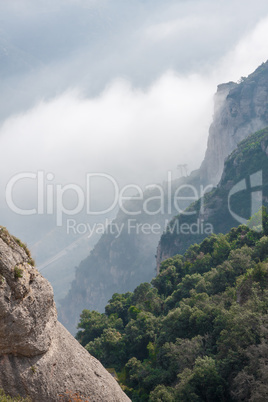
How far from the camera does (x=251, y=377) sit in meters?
24.3

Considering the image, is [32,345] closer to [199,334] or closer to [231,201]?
[199,334]

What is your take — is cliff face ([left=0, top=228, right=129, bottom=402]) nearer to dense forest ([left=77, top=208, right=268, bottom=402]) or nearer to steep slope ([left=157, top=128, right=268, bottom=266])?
dense forest ([left=77, top=208, right=268, bottom=402])

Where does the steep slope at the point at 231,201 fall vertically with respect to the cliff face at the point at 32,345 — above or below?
above

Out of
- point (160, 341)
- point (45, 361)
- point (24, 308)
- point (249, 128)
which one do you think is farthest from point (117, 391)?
Result: point (249, 128)

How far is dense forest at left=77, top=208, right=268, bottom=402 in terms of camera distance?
→ 27062 mm

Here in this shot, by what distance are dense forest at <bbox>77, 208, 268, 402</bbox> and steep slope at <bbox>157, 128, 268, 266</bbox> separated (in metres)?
50.6

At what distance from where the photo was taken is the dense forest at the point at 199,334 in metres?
27.1

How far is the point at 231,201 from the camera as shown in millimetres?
119188

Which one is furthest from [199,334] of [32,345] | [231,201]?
[231,201]

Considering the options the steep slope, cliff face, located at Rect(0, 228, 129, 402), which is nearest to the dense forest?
cliff face, located at Rect(0, 228, 129, 402)

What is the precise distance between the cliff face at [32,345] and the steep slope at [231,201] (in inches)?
3590

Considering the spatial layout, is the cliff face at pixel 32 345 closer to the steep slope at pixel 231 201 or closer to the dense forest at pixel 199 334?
the dense forest at pixel 199 334

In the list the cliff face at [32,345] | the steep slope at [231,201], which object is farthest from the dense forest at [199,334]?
the steep slope at [231,201]

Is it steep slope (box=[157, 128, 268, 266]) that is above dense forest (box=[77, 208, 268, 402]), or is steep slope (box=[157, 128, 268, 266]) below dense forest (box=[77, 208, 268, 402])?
above
